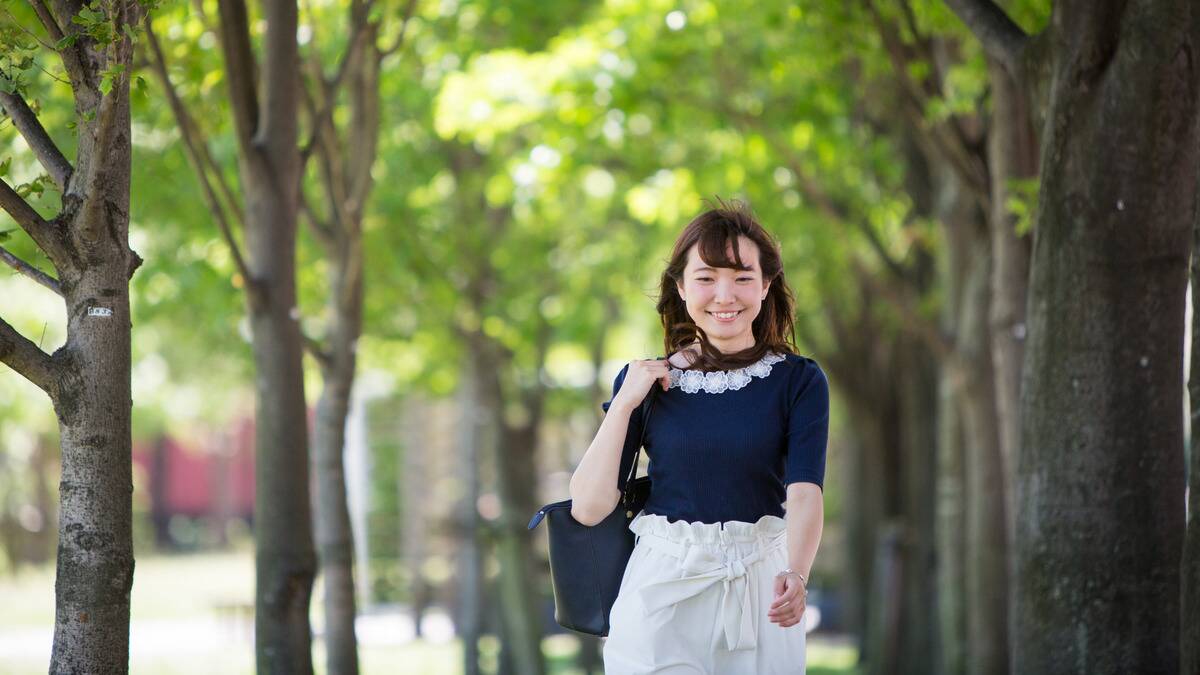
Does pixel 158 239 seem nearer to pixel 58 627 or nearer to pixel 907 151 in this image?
pixel 907 151

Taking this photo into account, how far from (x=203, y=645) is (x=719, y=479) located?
1616cm

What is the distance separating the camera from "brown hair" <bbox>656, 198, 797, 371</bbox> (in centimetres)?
404

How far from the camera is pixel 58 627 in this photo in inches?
179

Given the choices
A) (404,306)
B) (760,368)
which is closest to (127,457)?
(760,368)

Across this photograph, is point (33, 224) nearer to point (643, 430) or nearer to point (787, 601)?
point (643, 430)

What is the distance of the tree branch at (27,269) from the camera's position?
452cm

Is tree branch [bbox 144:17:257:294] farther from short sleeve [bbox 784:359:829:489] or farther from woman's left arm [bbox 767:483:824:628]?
woman's left arm [bbox 767:483:824:628]

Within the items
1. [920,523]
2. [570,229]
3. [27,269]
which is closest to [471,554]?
[570,229]

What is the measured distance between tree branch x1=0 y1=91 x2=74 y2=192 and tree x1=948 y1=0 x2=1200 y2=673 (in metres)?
3.52

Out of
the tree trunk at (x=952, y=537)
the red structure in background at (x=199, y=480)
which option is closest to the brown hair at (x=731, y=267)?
the tree trunk at (x=952, y=537)

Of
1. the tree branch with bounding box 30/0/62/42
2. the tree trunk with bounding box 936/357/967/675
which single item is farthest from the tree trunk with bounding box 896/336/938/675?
the tree branch with bounding box 30/0/62/42

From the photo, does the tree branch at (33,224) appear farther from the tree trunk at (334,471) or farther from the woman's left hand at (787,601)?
the tree trunk at (334,471)

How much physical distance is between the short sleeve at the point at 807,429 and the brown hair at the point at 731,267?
17 centimetres

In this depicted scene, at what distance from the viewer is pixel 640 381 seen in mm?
3967
